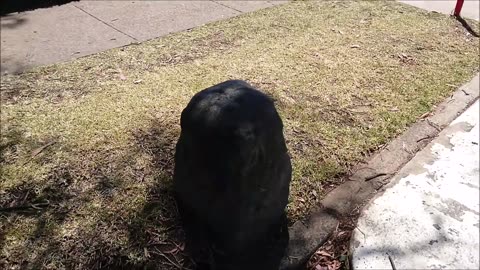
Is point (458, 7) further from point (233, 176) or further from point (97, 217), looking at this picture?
point (97, 217)

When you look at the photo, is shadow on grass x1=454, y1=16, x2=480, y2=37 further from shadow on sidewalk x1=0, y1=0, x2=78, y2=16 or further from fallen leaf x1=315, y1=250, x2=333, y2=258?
shadow on sidewalk x1=0, y1=0, x2=78, y2=16

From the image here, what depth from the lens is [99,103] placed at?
3490mm

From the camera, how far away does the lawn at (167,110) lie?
7.93 feet

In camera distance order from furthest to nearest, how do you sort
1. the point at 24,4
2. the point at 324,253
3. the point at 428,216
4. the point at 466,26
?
1. the point at 24,4
2. the point at 466,26
3. the point at 428,216
4. the point at 324,253

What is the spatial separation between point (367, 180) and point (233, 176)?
1224 millimetres

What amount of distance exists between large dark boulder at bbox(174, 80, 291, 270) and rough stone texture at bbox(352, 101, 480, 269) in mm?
517

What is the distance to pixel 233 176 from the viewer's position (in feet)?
6.44

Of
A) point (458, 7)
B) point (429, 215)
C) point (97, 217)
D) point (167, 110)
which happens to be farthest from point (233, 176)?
point (458, 7)

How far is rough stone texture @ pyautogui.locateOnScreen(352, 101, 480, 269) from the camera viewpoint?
2367 mm

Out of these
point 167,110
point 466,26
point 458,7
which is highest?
point 458,7

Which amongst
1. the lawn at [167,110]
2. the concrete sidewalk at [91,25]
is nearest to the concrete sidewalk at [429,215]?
the lawn at [167,110]

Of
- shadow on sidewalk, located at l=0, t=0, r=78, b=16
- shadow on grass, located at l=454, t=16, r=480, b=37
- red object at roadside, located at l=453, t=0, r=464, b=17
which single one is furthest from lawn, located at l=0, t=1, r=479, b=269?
shadow on sidewalk, located at l=0, t=0, r=78, b=16

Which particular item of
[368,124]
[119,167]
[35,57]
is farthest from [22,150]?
[368,124]

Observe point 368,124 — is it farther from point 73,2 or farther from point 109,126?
point 73,2
